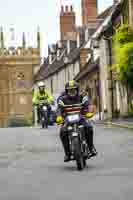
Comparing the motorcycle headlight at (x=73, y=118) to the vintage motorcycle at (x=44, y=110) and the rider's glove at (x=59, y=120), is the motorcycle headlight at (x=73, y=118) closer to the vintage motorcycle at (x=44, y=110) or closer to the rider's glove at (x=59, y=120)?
the rider's glove at (x=59, y=120)

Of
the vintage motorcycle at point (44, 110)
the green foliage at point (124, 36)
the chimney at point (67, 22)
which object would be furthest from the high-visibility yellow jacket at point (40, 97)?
the chimney at point (67, 22)

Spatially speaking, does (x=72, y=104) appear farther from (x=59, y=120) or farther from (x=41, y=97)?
(x=41, y=97)

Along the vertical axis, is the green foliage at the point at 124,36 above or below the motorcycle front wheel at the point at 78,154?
above

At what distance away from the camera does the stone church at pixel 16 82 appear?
357 feet

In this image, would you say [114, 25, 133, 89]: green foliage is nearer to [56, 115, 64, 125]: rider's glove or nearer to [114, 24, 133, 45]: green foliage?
[114, 24, 133, 45]: green foliage

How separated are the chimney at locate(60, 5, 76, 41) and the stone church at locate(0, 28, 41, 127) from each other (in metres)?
23.7

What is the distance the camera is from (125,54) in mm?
34031

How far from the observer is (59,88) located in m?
82.1

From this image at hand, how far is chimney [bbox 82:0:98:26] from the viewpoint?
229 ft

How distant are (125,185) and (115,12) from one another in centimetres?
3808

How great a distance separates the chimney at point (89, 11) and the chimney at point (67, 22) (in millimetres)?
12128

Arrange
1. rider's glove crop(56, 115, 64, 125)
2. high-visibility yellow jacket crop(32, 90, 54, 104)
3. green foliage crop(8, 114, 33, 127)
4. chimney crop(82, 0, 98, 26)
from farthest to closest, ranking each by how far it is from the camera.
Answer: green foliage crop(8, 114, 33, 127) → chimney crop(82, 0, 98, 26) → high-visibility yellow jacket crop(32, 90, 54, 104) → rider's glove crop(56, 115, 64, 125)

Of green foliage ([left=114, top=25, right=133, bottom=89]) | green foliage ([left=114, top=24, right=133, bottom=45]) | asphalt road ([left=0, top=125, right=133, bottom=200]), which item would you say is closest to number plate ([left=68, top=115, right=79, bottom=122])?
asphalt road ([left=0, top=125, right=133, bottom=200])

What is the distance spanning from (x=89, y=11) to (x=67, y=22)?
15.0m
